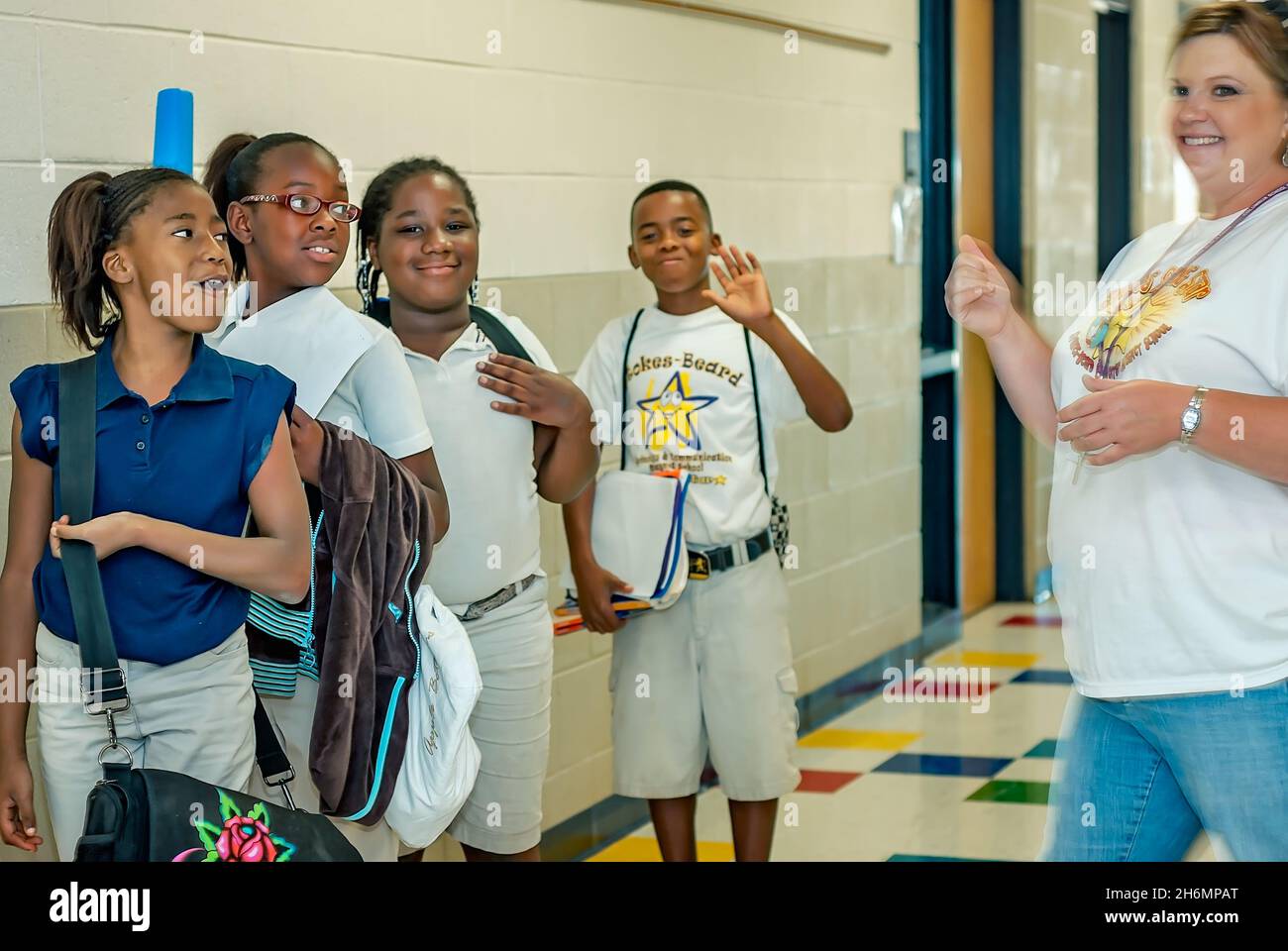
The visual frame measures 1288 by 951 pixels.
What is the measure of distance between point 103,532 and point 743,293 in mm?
1369

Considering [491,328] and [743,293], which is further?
[743,293]

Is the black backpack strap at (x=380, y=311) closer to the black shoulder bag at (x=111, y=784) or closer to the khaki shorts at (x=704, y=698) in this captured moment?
the black shoulder bag at (x=111, y=784)

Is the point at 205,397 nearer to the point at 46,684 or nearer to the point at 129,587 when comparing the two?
the point at 129,587

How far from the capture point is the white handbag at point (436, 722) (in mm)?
2125

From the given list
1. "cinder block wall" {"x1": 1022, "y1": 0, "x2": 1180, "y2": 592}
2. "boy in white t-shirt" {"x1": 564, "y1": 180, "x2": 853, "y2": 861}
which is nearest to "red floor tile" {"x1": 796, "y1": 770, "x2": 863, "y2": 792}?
"boy in white t-shirt" {"x1": 564, "y1": 180, "x2": 853, "y2": 861}

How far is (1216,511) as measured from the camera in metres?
1.84

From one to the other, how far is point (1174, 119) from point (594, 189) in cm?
160

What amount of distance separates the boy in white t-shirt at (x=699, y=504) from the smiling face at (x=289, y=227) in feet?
2.85

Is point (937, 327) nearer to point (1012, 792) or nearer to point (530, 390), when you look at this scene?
point (1012, 792)

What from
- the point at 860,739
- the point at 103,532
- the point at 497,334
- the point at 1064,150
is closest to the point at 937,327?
the point at 1064,150

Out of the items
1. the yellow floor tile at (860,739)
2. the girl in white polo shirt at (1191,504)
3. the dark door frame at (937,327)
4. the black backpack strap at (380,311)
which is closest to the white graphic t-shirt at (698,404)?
the black backpack strap at (380,311)

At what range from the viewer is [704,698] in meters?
2.99

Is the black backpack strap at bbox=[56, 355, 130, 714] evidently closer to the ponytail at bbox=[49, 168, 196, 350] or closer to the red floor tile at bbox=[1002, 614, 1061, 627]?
the ponytail at bbox=[49, 168, 196, 350]

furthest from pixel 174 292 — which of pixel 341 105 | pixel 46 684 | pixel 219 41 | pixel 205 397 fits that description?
pixel 341 105
